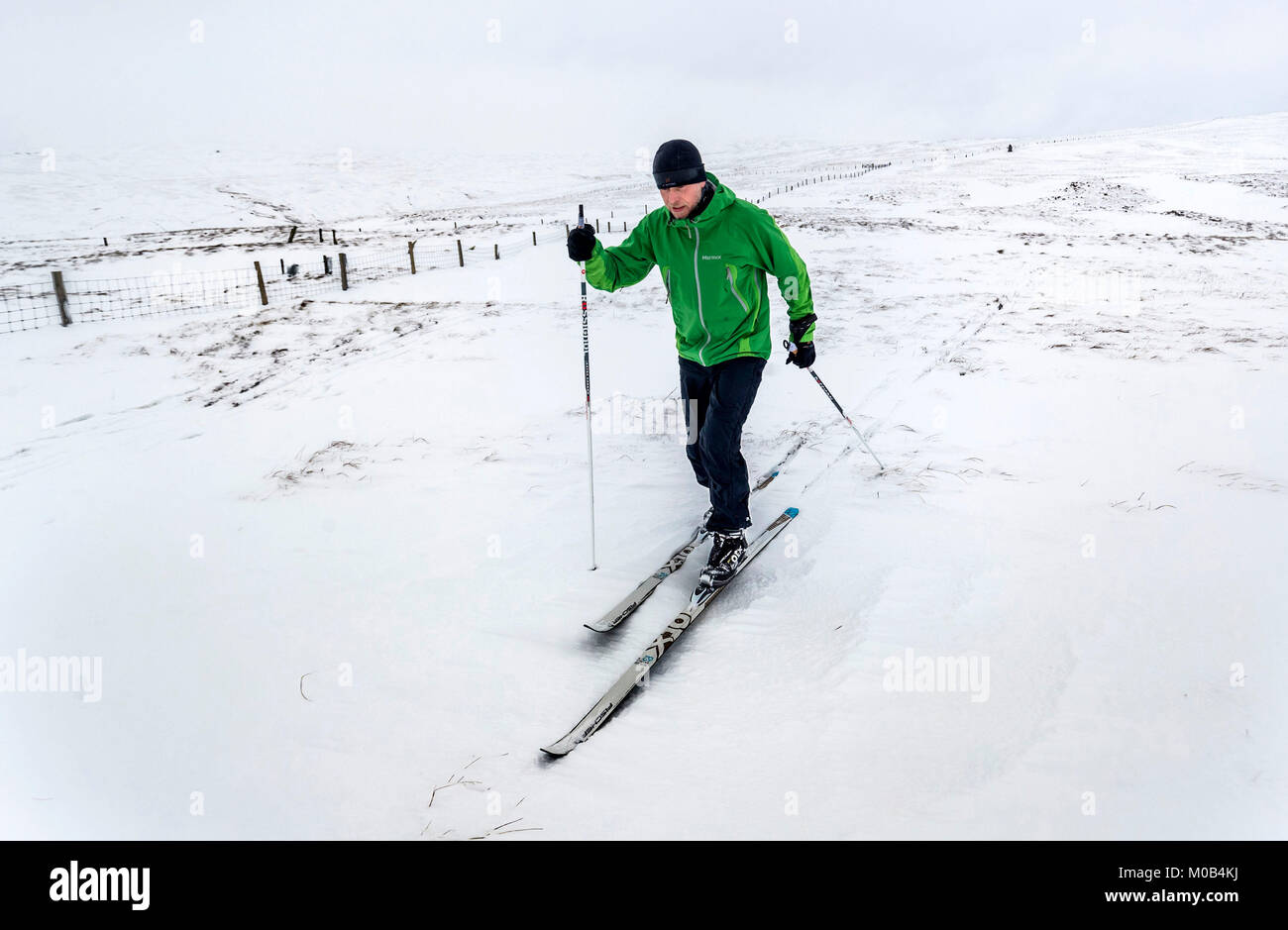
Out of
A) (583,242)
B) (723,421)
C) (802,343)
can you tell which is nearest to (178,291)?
(583,242)

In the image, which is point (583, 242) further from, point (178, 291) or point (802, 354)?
point (178, 291)

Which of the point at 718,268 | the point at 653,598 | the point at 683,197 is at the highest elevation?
the point at 683,197

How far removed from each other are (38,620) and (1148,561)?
551cm

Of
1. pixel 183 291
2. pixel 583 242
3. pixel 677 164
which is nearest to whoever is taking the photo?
pixel 677 164

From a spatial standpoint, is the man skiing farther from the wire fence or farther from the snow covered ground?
the wire fence

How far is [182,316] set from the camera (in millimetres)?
11406

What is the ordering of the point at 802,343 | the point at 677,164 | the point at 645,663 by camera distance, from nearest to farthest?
1. the point at 645,663
2. the point at 677,164
3. the point at 802,343

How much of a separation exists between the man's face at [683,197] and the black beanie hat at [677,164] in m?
0.03

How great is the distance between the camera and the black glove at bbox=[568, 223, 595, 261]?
3500 mm

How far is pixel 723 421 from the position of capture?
3.62 m

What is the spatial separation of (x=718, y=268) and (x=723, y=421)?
2.61 ft

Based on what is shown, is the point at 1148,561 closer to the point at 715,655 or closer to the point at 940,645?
the point at 940,645

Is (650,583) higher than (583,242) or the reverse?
the reverse

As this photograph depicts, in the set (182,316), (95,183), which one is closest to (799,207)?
(182,316)
